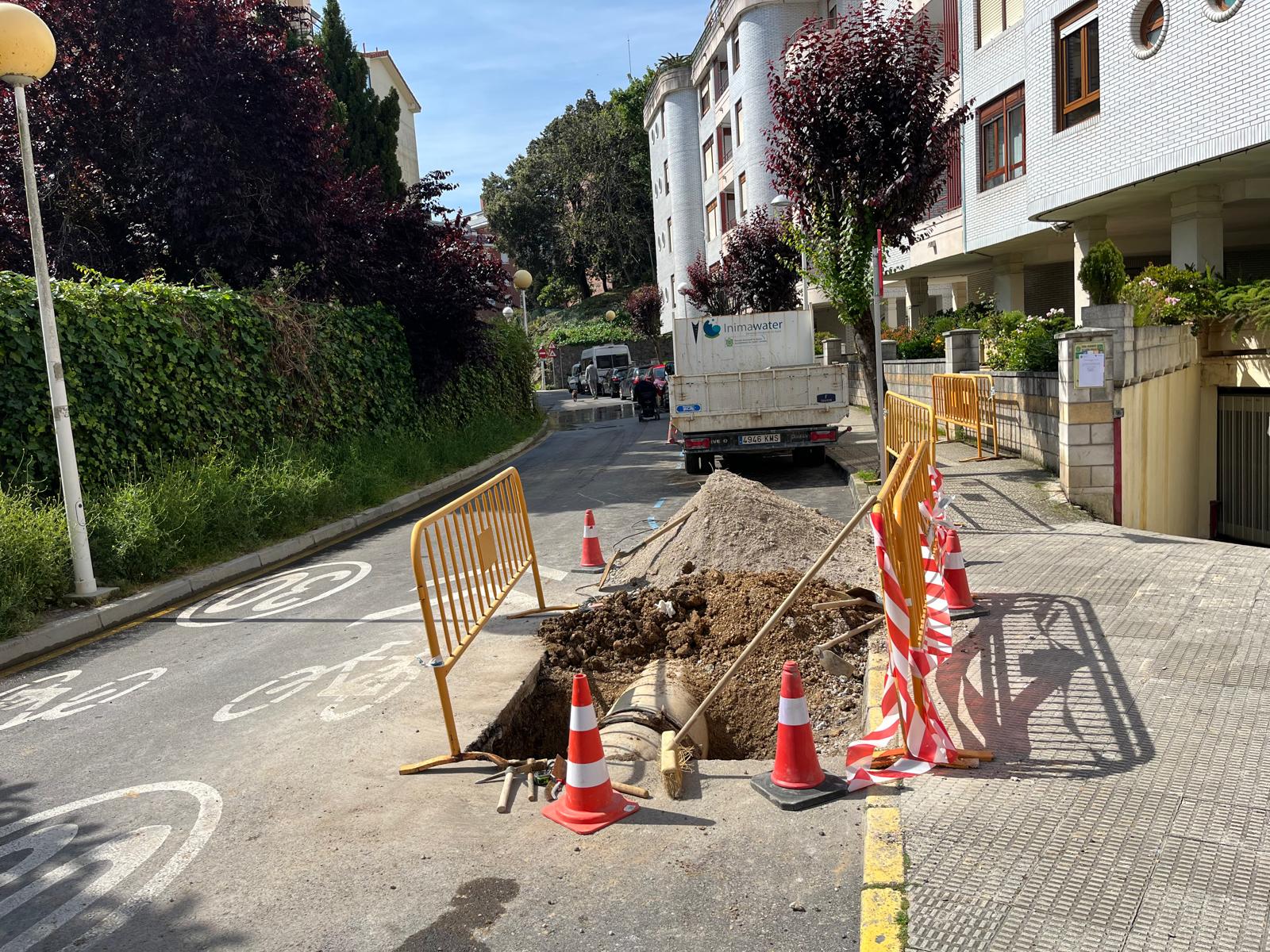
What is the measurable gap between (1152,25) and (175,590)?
15.1 meters

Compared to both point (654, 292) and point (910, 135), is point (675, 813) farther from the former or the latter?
point (654, 292)

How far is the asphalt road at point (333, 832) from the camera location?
3.39 m

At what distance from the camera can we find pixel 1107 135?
15.0m

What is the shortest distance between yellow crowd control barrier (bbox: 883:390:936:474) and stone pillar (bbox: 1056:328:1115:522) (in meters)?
1.42

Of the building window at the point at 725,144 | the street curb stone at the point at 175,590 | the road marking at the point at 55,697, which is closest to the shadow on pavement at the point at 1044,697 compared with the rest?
the road marking at the point at 55,697

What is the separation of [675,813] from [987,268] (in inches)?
1007

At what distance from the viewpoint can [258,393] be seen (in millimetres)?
13305

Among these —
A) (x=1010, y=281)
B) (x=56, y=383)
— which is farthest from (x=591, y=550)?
(x=1010, y=281)

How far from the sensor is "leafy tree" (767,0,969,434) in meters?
12.9

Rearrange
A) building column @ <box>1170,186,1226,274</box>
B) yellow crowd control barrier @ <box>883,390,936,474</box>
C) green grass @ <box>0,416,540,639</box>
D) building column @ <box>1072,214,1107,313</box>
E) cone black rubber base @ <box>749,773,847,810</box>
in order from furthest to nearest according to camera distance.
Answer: building column @ <box>1072,214,1107,313</box>
building column @ <box>1170,186,1226,274</box>
yellow crowd control barrier @ <box>883,390,936,474</box>
green grass @ <box>0,416,540,639</box>
cone black rubber base @ <box>749,773,847,810</box>

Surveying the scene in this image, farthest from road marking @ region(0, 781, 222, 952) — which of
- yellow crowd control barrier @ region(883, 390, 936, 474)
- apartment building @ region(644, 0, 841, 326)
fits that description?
apartment building @ region(644, 0, 841, 326)

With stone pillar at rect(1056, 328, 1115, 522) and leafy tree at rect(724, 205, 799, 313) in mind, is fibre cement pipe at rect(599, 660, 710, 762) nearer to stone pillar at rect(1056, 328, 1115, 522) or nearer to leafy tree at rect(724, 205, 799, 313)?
stone pillar at rect(1056, 328, 1115, 522)

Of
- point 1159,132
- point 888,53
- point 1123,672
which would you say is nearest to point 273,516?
point 1123,672

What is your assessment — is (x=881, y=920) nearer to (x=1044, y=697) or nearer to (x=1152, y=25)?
(x=1044, y=697)
